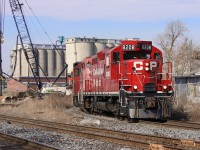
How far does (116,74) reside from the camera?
1842 cm

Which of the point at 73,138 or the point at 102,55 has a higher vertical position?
the point at 102,55

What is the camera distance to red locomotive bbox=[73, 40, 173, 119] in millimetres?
16906

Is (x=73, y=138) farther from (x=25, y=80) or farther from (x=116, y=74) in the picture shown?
(x=25, y=80)

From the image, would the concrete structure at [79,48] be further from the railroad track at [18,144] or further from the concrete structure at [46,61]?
the railroad track at [18,144]

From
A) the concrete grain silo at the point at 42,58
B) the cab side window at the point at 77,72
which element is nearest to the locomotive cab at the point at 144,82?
the cab side window at the point at 77,72

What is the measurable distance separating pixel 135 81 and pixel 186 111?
6.09 m

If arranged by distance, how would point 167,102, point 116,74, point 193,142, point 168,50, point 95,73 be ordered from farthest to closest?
point 168,50 → point 95,73 → point 116,74 → point 167,102 → point 193,142

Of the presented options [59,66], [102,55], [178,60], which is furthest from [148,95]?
[59,66]

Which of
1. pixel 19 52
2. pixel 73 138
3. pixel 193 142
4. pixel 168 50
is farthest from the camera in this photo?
pixel 19 52

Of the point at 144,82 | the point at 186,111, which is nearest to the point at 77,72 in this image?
the point at 186,111

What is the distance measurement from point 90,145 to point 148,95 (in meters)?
7.02

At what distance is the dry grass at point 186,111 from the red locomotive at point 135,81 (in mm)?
2990

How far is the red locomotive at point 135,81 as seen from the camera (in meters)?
16.9

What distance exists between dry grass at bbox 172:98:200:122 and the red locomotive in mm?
2990
